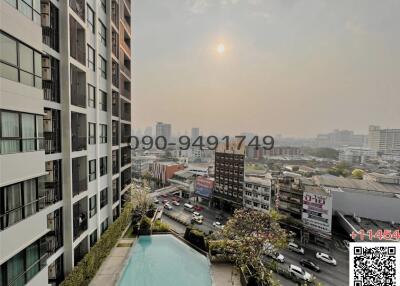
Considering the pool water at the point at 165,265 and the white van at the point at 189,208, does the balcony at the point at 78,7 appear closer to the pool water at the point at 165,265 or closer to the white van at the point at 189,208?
the pool water at the point at 165,265

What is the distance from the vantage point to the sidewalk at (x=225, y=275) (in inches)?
398

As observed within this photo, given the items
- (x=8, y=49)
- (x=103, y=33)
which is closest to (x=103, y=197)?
(x=8, y=49)

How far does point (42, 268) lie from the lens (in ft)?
17.3

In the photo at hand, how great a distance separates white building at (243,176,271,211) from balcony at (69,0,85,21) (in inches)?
928

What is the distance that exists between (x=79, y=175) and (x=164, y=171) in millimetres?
36618

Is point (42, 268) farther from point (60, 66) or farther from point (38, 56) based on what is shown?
point (60, 66)

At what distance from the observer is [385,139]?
172 ft

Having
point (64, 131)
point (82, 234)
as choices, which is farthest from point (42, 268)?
point (64, 131)

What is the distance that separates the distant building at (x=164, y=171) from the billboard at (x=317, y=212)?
29221 millimetres

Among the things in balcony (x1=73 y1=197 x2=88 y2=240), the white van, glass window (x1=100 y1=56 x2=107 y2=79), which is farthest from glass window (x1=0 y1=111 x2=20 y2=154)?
the white van

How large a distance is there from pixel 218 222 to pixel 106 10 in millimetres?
22611

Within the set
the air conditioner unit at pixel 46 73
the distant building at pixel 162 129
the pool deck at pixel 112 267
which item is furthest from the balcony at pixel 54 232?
the distant building at pixel 162 129

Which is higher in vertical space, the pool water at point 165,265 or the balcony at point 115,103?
the balcony at point 115,103

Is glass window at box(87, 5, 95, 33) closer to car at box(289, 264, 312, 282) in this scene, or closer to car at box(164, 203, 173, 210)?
car at box(289, 264, 312, 282)
